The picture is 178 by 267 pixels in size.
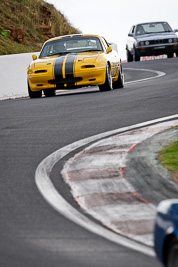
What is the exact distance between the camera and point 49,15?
128 ft

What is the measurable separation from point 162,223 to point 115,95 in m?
11.4

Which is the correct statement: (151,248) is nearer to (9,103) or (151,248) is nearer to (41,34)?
(9,103)

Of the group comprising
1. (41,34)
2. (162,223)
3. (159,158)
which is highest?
(162,223)

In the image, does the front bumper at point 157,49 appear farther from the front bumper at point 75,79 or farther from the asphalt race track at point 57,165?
the front bumper at point 75,79

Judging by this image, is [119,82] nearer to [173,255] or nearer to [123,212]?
[123,212]

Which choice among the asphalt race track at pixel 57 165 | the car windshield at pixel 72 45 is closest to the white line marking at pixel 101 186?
the asphalt race track at pixel 57 165

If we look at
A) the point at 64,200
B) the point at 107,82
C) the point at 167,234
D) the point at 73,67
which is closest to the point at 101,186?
the point at 64,200

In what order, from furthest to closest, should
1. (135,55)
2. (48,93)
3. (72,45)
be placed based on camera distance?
1. (135,55)
2. (48,93)
3. (72,45)

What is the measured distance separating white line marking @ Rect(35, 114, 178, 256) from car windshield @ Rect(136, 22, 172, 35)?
21.1 m

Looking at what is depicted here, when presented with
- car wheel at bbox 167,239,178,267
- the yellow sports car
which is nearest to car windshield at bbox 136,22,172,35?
the yellow sports car

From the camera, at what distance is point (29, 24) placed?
36.6m

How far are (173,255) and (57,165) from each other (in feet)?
13.6

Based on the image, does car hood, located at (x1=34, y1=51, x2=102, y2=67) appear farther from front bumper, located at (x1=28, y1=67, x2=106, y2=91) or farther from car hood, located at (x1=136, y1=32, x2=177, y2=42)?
car hood, located at (x1=136, y1=32, x2=177, y2=42)

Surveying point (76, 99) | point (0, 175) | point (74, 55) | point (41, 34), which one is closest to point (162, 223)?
point (0, 175)
